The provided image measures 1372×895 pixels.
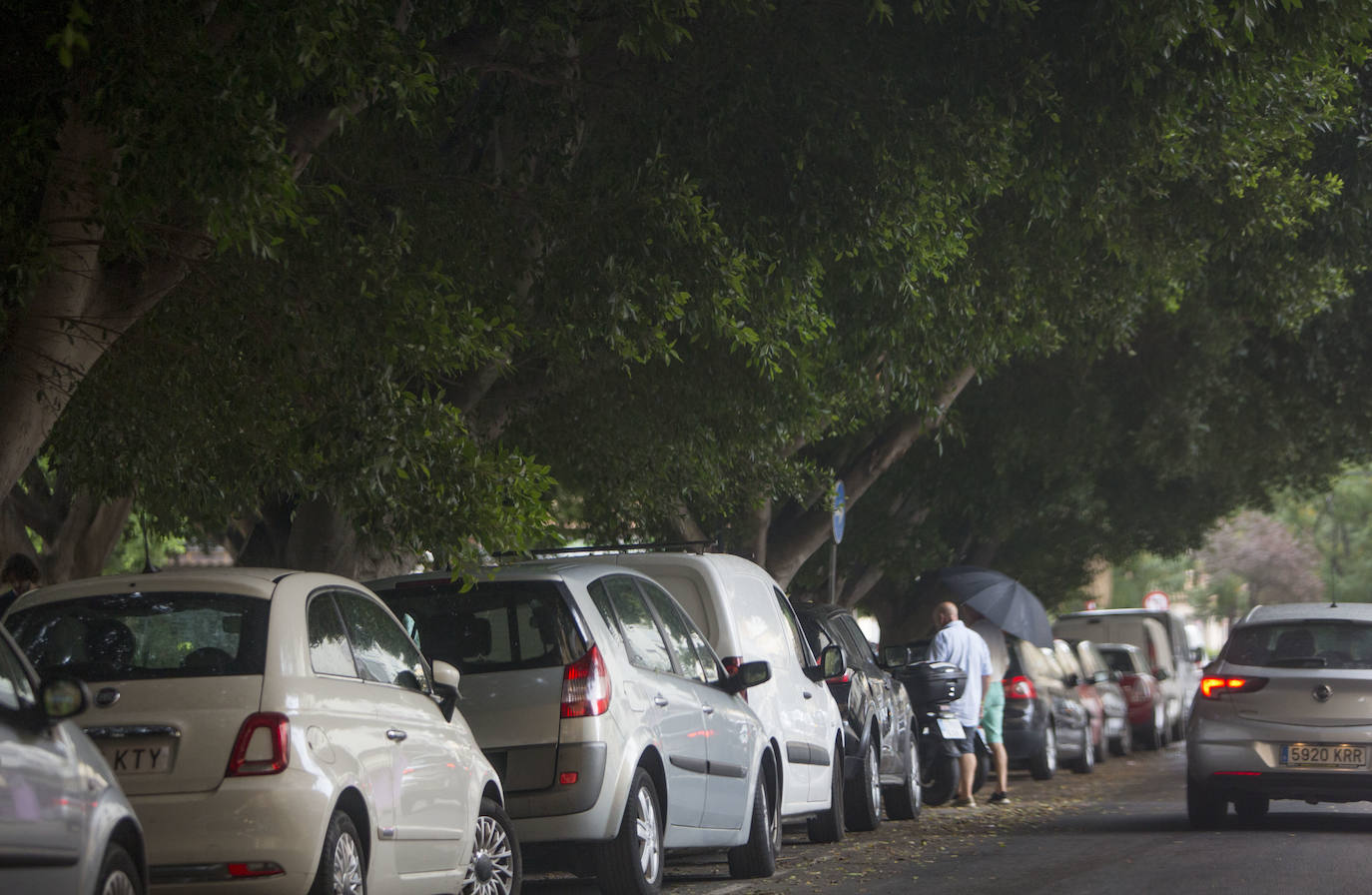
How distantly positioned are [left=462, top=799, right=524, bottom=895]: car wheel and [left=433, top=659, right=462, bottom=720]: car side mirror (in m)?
0.51

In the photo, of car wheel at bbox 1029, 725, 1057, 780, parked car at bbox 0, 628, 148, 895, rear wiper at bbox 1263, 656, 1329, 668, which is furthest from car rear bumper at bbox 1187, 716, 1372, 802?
parked car at bbox 0, 628, 148, 895

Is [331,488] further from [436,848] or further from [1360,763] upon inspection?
[1360,763]

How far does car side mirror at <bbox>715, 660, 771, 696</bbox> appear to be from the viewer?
Result: 34.4 ft

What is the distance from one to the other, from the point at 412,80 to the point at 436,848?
3.88m

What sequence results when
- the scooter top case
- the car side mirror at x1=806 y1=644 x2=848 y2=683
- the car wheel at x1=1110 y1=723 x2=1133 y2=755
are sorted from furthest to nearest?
the car wheel at x1=1110 y1=723 x2=1133 y2=755, the scooter top case, the car side mirror at x1=806 y1=644 x2=848 y2=683

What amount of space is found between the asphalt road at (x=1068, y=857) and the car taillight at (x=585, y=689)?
1775 millimetres

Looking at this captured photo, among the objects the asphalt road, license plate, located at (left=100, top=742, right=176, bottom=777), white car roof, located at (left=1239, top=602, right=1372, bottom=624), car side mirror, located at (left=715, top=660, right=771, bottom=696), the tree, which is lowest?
the asphalt road

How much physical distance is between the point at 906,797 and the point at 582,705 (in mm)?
7171

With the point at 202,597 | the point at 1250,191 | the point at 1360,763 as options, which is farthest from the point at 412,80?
the point at 1250,191

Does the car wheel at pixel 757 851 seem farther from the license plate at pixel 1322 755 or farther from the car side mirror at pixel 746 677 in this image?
the license plate at pixel 1322 755

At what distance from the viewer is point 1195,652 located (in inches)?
1513

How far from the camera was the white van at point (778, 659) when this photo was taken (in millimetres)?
11445

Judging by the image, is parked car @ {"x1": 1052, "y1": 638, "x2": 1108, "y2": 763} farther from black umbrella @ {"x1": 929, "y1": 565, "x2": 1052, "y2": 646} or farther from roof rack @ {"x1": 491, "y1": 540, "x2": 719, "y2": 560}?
roof rack @ {"x1": 491, "y1": 540, "x2": 719, "y2": 560}

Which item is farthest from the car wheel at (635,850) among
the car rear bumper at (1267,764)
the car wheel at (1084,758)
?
the car wheel at (1084,758)
